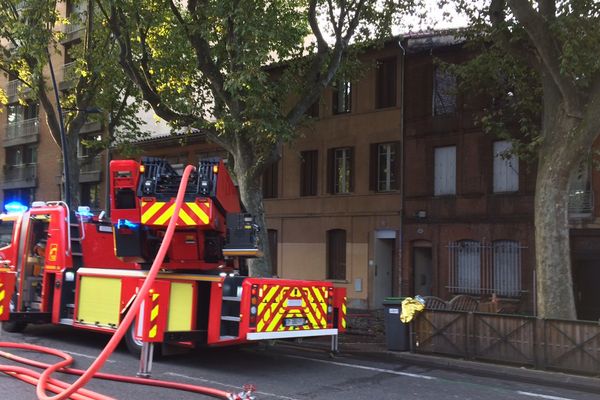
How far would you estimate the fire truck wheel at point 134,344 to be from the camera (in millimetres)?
9438

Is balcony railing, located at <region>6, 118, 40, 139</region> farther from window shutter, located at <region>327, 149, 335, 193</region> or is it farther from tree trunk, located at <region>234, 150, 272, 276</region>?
tree trunk, located at <region>234, 150, 272, 276</region>

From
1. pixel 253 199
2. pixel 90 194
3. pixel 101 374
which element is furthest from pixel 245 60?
pixel 90 194

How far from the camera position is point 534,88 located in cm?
1476

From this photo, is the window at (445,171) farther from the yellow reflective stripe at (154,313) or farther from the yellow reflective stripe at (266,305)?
the yellow reflective stripe at (154,313)

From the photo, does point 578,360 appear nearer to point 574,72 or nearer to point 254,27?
point 574,72

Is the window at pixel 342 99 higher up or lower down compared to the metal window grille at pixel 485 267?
higher up

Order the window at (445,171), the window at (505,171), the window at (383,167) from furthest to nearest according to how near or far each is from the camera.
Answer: the window at (383,167)
the window at (445,171)
the window at (505,171)

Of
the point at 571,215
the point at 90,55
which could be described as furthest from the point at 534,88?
the point at 90,55

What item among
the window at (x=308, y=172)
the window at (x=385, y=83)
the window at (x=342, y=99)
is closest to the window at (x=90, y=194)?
the window at (x=308, y=172)

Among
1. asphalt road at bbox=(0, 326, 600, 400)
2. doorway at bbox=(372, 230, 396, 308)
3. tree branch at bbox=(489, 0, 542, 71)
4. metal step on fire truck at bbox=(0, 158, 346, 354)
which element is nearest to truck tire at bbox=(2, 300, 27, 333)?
metal step on fire truck at bbox=(0, 158, 346, 354)

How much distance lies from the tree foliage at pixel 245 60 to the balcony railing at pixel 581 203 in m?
7.22

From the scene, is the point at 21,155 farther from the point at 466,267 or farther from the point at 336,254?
the point at 466,267

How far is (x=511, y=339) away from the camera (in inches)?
389

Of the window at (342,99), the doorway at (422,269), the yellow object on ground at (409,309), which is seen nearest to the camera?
the yellow object on ground at (409,309)
